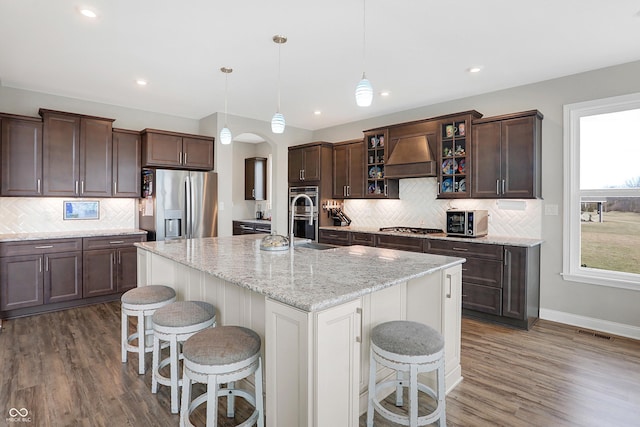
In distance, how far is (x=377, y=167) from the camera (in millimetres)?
5242

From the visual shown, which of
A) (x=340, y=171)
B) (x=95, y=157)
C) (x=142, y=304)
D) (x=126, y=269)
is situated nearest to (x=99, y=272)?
(x=126, y=269)

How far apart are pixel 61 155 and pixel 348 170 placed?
397 cm

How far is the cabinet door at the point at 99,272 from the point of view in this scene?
169 inches

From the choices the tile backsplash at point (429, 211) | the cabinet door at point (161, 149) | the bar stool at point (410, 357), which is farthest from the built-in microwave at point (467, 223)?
the cabinet door at point (161, 149)

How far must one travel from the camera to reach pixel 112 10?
2520 millimetres

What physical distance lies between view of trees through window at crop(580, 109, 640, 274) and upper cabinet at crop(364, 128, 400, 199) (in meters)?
2.28

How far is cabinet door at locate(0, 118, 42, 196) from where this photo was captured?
394 cm

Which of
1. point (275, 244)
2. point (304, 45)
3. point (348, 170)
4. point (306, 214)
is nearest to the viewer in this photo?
point (275, 244)

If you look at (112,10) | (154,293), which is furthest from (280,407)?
(112,10)

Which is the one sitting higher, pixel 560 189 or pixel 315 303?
pixel 560 189

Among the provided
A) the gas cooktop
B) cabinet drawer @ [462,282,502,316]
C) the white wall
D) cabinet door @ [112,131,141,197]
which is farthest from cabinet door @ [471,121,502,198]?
cabinet door @ [112,131,141,197]

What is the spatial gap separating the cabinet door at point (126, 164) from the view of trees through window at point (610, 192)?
18.6 ft

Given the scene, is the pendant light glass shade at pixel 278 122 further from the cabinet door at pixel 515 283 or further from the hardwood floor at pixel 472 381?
the cabinet door at pixel 515 283

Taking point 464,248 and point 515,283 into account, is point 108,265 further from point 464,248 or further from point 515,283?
point 515,283
